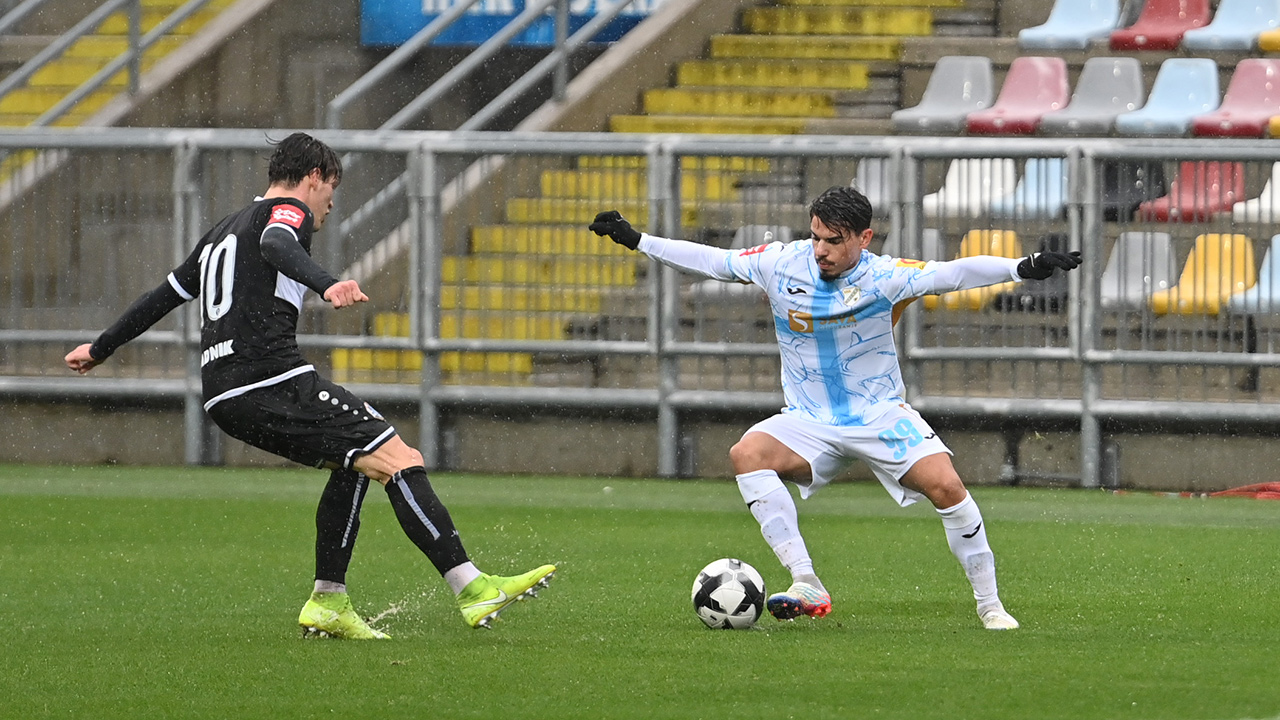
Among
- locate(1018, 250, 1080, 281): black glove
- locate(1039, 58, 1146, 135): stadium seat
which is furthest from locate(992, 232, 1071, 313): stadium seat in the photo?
locate(1018, 250, 1080, 281): black glove

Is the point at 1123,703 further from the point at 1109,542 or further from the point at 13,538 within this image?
the point at 13,538

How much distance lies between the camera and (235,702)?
5.96 m

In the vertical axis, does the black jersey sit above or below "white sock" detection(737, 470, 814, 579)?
above

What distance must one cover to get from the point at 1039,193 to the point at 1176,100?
4204 millimetres

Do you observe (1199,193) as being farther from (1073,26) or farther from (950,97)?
(1073,26)

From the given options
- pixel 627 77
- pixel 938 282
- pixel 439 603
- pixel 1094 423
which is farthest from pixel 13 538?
pixel 627 77

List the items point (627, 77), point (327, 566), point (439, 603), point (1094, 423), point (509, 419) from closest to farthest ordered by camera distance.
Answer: point (327, 566)
point (439, 603)
point (1094, 423)
point (509, 419)
point (627, 77)

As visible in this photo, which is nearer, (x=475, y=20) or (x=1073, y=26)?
(x=1073, y=26)

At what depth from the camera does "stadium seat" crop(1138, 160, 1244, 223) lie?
12.5 meters

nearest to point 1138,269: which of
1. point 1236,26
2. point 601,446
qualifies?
point 601,446

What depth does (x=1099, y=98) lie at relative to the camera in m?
16.7

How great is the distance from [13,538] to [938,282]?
5031 millimetres

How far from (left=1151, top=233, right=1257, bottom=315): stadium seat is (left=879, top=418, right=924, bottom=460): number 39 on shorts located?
18.5 feet

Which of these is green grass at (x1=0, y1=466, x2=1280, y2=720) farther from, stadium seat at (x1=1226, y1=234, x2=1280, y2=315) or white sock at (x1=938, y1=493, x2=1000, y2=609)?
stadium seat at (x1=1226, y1=234, x2=1280, y2=315)
